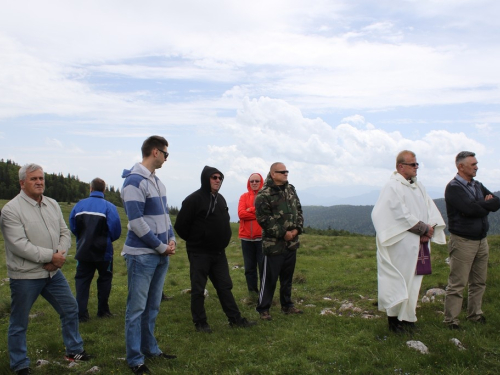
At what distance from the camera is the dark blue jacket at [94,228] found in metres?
8.73

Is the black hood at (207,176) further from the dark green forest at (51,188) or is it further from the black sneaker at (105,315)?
the dark green forest at (51,188)

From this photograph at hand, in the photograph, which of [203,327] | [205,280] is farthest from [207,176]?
[203,327]

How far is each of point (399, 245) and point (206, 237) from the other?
10.9 ft

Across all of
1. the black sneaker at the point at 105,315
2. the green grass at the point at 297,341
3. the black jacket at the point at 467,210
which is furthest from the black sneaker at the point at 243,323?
the black jacket at the point at 467,210

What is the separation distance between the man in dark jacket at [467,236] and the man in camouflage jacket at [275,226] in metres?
2.83

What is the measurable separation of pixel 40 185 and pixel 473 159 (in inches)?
280

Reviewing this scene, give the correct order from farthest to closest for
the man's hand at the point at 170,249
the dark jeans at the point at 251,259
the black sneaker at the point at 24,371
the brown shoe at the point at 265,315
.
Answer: the dark jeans at the point at 251,259
the brown shoe at the point at 265,315
the man's hand at the point at 170,249
the black sneaker at the point at 24,371

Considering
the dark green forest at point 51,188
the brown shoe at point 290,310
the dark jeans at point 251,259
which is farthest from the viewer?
the dark green forest at point 51,188

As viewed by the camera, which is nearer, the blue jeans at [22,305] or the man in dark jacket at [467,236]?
the blue jeans at [22,305]

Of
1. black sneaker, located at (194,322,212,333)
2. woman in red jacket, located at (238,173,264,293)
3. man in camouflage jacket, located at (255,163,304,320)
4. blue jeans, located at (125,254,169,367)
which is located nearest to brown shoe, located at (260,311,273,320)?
man in camouflage jacket, located at (255,163,304,320)

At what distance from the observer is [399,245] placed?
23.7ft

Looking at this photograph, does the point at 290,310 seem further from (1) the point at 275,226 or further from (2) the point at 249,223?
(2) the point at 249,223

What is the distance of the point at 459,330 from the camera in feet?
23.3

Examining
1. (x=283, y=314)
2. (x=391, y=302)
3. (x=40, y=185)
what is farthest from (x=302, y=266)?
(x=40, y=185)
